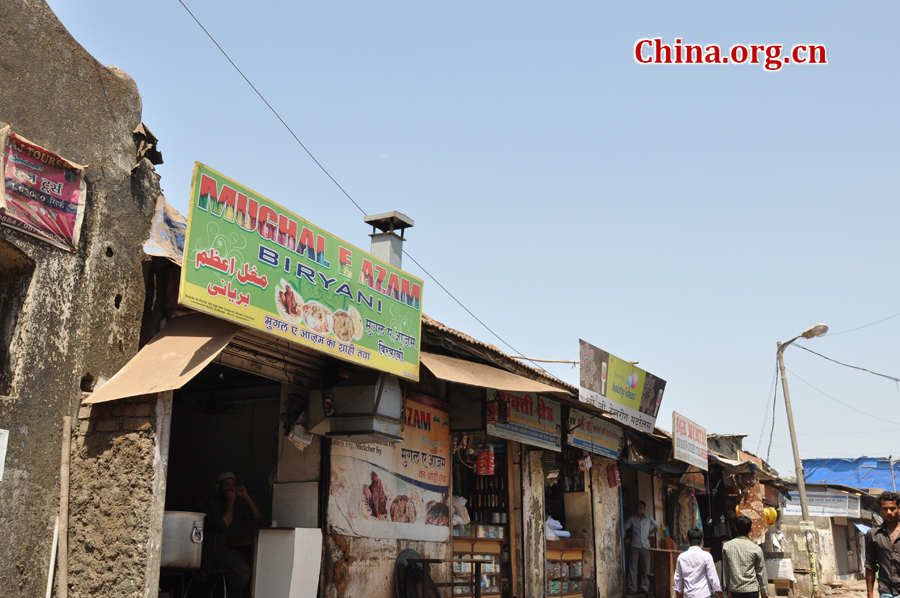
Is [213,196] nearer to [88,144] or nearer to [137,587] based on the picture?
[88,144]

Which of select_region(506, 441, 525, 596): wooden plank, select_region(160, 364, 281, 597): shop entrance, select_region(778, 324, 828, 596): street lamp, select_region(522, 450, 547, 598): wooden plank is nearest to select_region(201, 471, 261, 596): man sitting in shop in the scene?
select_region(160, 364, 281, 597): shop entrance

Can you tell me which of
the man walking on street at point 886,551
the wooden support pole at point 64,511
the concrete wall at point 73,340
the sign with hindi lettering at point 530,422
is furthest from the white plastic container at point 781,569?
the wooden support pole at point 64,511

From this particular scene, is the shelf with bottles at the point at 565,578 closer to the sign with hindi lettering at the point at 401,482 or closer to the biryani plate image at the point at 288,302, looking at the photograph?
the sign with hindi lettering at the point at 401,482

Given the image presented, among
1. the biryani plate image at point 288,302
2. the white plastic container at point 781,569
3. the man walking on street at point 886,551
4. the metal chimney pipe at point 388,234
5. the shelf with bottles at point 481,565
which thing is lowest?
the white plastic container at point 781,569

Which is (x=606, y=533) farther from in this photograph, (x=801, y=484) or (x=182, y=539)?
(x=182, y=539)

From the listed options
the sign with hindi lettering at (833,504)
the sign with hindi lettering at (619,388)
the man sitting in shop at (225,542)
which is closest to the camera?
the man sitting in shop at (225,542)

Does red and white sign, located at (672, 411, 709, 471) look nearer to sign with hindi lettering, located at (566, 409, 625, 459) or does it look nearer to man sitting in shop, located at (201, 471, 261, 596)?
sign with hindi lettering, located at (566, 409, 625, 459)

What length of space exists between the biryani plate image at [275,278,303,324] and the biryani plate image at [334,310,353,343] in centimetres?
50

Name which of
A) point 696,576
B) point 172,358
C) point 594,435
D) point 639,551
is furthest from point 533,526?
point 172,358

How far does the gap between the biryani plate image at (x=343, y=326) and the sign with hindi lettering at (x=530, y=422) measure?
382 centimetres

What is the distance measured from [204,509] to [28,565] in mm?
2229

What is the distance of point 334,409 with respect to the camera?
846cm

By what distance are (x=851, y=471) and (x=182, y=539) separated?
128 feet

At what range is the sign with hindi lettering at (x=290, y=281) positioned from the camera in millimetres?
6004
